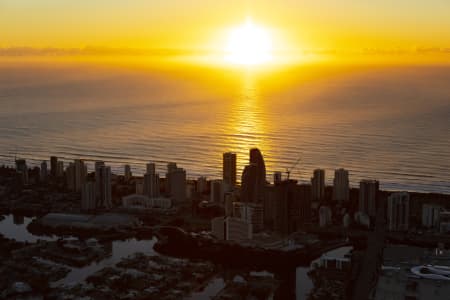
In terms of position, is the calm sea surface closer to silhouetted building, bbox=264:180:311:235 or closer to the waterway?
silhouetted building, bbox=264:180:311:235

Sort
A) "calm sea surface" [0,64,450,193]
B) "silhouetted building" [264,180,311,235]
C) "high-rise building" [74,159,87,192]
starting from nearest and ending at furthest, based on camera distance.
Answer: "silhouetted building" [264,180,311,235] → "high-rise building" [74,159,87,192] → "calm sea surface" [0,64,450,193]

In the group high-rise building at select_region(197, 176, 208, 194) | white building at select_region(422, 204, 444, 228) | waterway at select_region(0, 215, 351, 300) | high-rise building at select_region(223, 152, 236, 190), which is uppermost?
high-rise building at select_region(223, 152, 236, 190)

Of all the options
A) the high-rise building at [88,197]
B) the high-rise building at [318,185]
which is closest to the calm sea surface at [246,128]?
the high-rise building at [318,185]

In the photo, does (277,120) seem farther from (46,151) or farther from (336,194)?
(336,194)

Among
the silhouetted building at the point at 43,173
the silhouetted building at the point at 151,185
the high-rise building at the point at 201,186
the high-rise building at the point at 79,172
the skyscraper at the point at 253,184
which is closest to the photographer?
the skyscraper at the point at 253,184

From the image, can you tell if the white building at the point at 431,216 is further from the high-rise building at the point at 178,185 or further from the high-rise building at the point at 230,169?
the high-rise building at the point at 178,185

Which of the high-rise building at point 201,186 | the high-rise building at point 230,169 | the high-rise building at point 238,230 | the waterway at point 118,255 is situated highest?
the high-rise building at point 230,169

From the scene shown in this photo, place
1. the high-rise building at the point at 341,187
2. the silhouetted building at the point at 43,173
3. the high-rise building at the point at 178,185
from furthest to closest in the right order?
1. the silhouetted building at the point at 43,173
2. the high-rise building at the point at 178,185
3. the high-rise building at the point at 341,187

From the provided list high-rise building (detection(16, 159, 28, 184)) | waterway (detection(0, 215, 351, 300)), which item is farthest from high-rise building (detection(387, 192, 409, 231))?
high-rise building (detection(16, 159, 28, 184))
